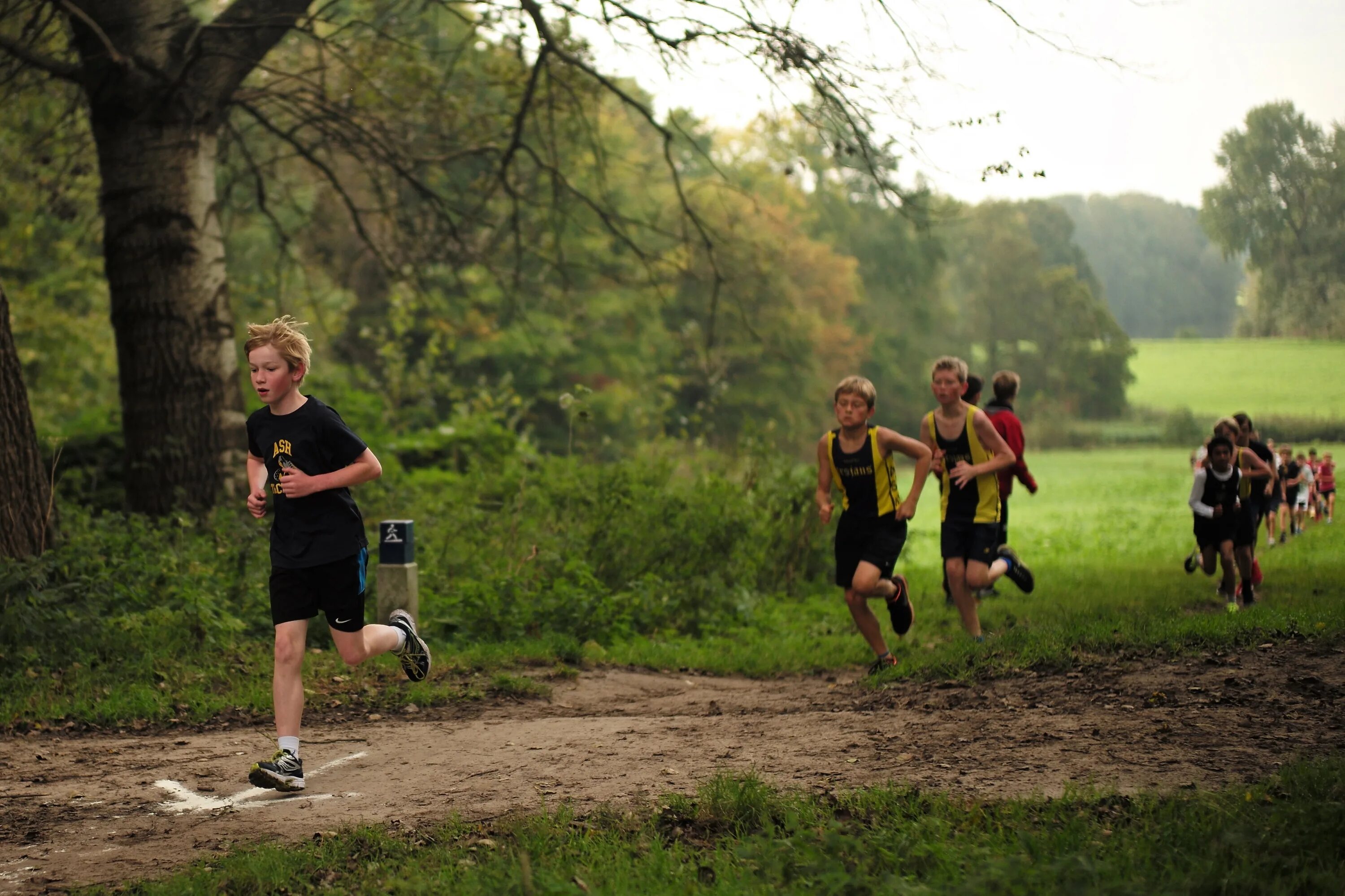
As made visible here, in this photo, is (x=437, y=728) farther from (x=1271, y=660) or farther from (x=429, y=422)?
(x=429, y=422)

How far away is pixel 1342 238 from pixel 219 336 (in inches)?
581

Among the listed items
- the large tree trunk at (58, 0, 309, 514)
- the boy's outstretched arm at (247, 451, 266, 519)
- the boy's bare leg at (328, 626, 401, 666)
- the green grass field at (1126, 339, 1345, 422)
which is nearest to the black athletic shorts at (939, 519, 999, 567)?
the boy's bare leg at (328, 626, 401, 666)

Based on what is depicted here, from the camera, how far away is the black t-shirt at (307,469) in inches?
223

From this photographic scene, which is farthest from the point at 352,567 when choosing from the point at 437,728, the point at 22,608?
the point at 22,608

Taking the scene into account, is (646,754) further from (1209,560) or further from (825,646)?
(1209,560)

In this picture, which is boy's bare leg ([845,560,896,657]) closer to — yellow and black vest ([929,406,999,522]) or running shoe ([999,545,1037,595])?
yellow and black vest ([929,406,999,522])

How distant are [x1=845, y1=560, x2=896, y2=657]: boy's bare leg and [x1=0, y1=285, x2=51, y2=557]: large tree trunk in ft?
18.5

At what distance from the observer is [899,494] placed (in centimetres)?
870

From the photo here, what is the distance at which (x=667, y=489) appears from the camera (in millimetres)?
12727

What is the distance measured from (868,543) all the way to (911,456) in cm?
65

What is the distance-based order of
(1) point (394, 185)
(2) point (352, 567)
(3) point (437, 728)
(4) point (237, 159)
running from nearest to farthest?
(2) point (352, 567) < (3) point (437, 728) < (4) point (237, 159) < (1) point (394, 185)

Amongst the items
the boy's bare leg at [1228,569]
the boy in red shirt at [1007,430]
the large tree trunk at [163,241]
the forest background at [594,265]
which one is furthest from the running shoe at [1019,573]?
the large tree trunk at [163,241]

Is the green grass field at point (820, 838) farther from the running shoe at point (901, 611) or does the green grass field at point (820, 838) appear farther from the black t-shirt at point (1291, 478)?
the black t-shirt at point (1291, 478)

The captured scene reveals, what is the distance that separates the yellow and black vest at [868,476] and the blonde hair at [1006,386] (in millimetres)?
3532
